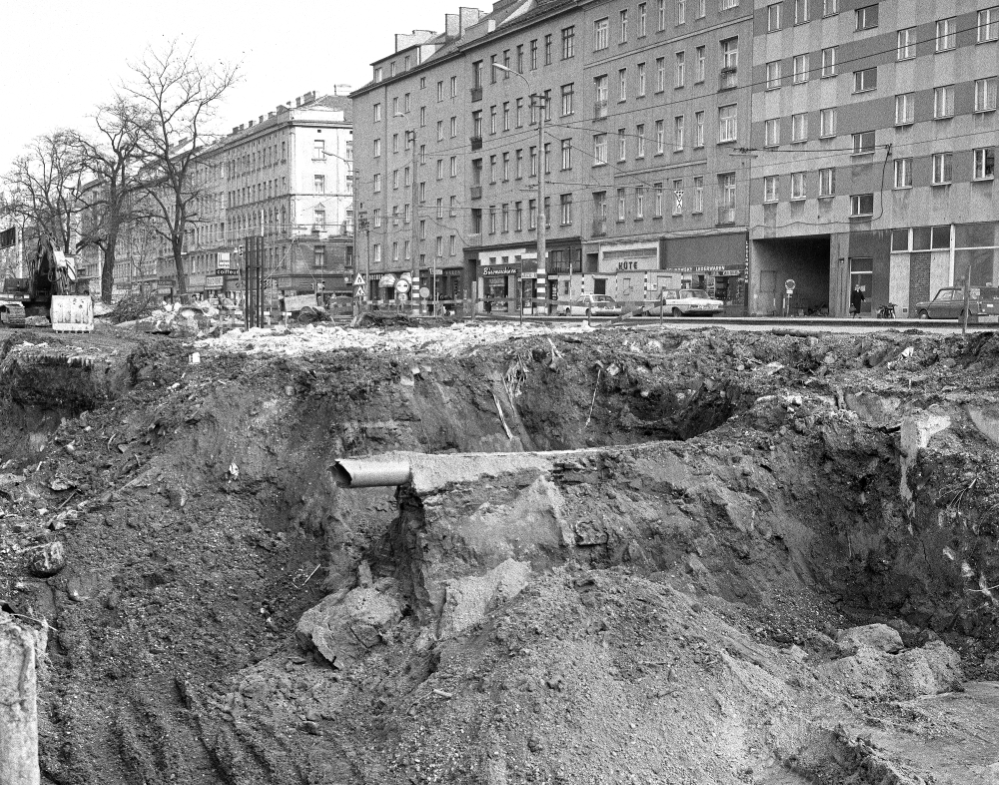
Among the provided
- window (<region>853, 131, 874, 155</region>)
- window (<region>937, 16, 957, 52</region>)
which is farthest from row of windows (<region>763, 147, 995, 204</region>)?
window (<region>937, 16, 957, 52</region>)

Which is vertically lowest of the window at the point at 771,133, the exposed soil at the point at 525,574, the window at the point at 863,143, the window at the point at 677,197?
the exposed soil at the point at 525,574

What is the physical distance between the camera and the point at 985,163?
126ft

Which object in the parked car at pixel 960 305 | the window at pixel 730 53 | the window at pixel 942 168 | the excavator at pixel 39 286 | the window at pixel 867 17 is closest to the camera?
the parked car at pixel 960 305

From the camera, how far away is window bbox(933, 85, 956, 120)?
39.2m

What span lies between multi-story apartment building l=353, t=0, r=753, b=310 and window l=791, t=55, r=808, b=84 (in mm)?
2584

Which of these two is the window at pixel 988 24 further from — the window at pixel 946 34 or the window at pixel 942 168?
the window at pixel 942 168

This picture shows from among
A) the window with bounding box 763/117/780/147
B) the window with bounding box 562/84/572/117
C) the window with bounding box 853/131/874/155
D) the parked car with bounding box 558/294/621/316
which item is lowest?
the parked car with bounding box 558/294/621/316

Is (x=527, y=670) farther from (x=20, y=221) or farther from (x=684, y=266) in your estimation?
(x=20, y=221)

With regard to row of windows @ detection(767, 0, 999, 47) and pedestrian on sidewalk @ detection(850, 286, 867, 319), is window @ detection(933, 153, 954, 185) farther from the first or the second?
pedestrian on sidewalk @ detection(850, 286, 867, 319)

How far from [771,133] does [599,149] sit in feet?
35.5

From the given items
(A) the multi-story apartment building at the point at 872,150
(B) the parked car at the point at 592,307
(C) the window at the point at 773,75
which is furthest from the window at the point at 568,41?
(B) the parked car at the point at 592,307

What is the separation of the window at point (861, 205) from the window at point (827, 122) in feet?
8.73

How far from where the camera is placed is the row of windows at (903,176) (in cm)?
3853

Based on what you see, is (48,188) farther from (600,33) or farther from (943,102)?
(943,102)
